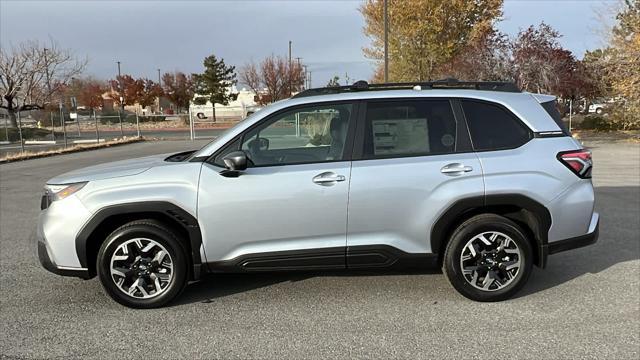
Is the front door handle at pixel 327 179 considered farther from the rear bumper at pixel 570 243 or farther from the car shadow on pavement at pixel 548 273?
the rear bumper at pixel 570 243

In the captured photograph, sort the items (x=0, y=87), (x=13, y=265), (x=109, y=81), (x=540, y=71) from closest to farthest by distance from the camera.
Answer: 1. (x=13, y=265)
2. (x=540, y=71)
3. (x=0, y=87)
4. (x=109, y=81)

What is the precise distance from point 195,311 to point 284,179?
134 cm

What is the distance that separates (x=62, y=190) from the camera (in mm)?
4062

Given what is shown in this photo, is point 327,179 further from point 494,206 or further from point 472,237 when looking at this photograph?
point 494,206

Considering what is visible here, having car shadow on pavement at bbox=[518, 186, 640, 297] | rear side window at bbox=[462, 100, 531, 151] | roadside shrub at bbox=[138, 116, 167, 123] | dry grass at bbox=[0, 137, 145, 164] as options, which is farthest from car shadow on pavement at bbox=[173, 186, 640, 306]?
roadside shrub at bbox=[138, 116, 167, 123]

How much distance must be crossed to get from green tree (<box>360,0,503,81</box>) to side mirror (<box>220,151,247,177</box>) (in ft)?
75.0

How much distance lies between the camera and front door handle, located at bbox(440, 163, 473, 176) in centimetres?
402

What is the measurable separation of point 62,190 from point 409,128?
2.96m

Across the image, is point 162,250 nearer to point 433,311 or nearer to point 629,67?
point 433,311

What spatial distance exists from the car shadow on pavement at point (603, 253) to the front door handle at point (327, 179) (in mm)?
→ 1924

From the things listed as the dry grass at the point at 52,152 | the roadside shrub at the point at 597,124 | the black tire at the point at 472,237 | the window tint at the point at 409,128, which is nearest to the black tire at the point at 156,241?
the window tint at the point at 409,128

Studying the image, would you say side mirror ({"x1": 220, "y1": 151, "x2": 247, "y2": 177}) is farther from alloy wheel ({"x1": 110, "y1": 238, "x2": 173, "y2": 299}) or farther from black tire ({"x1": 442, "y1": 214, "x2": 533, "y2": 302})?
black tire ({"x1": 442, "y1": 214, "x2": 533, "y2": 302})

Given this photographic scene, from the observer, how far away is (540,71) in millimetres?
20438

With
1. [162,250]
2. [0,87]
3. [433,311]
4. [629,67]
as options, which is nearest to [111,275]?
[162,250]
